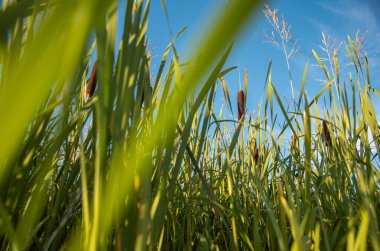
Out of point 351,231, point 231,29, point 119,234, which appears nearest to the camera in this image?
point 231,29

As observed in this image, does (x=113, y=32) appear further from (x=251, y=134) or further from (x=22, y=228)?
(x=251, y=134)

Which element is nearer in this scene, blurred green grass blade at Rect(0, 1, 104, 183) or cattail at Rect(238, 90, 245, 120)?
blurred green grass blade at Rect(0, 1, 104, 183)

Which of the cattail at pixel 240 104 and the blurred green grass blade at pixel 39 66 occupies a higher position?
the cattail at pixel 240 104

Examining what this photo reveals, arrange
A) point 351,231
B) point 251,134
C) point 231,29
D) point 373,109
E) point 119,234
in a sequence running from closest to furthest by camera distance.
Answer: point 231,29 < point 119,234 < point 351,231 < point 373,109 < point 251,134

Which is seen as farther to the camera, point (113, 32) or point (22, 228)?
point (22, 228)

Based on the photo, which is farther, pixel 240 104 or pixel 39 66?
pixel 240 104

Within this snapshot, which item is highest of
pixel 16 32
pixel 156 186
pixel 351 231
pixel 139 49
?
pixel 16 32

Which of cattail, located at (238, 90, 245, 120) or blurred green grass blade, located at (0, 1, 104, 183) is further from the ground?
cattail, located at (238, 90, 245, 120)

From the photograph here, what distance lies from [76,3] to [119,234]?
385 mm

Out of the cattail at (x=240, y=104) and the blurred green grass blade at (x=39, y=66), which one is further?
→ the cattail at (x=240, y=104)

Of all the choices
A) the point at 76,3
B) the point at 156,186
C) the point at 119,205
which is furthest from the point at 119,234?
the point at 76,3

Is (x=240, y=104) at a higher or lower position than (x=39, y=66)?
higher

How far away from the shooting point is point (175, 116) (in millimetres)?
540

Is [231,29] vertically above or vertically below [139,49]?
below
